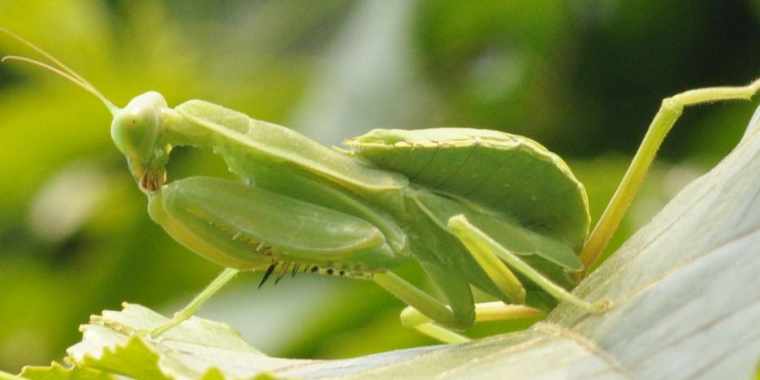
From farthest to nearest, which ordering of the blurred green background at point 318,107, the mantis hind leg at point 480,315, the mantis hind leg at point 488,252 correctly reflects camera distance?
the blurred green background at point 318,107
the mantis hind leg at point 480,315
the mantis hind leg at point 488,252

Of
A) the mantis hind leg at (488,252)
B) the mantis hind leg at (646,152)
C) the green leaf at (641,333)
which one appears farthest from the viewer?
the mantis hind leg at (646,152)

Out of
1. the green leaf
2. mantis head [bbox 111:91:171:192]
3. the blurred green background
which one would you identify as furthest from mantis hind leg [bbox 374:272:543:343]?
the blurred green background

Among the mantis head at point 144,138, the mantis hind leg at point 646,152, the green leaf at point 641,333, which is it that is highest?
the mantis head at point 144,138

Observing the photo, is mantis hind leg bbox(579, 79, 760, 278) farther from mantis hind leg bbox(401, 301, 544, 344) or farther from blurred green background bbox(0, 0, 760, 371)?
blurred green background bbox(0, 0, 760, 371)

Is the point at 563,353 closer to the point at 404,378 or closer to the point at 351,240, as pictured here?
the point at 404,378

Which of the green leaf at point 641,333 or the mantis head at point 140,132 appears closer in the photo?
the green leaf at point 641,333

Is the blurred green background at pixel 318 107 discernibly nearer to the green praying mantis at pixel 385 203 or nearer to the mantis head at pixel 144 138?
the green praying mantis at pixel 385 203

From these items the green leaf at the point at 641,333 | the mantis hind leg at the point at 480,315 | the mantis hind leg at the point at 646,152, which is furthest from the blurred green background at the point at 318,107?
the green leaf at the point at 641,333

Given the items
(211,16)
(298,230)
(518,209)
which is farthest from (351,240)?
(211,16)
